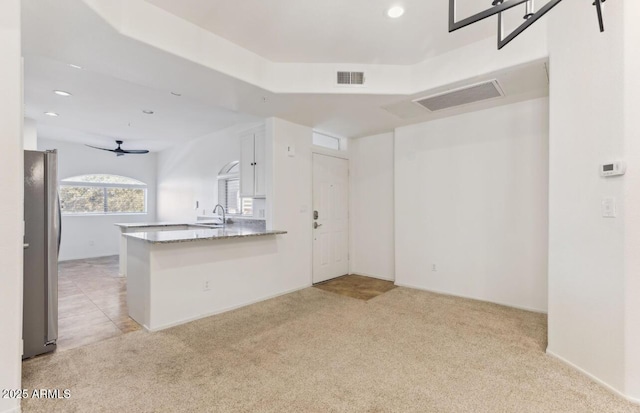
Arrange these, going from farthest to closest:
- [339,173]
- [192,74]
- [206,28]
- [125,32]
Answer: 1. [339,173]
2. [192,74]
3. [206,28]
4. [125,32]

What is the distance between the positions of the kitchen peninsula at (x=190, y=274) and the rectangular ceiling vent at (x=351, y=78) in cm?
207

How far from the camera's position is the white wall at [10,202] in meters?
1.72

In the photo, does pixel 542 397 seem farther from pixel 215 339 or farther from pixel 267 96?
pixel 267 96

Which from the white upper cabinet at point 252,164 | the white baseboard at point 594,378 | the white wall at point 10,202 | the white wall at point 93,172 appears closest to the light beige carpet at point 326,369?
the white baseboard at point 594,378

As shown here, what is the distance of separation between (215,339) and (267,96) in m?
2.62

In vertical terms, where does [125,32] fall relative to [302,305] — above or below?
above

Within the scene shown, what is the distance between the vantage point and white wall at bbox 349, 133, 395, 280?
512 centimetres

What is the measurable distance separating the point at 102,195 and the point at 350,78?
23.6 feet

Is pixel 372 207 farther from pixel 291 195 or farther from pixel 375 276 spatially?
pixel 291 195

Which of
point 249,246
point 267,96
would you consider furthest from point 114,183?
point 267,96

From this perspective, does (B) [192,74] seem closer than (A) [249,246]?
Yes

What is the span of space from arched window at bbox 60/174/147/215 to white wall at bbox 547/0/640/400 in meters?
8.77

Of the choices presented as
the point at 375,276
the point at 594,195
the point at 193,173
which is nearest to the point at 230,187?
the point at 193,173

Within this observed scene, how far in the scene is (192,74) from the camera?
114 inches
